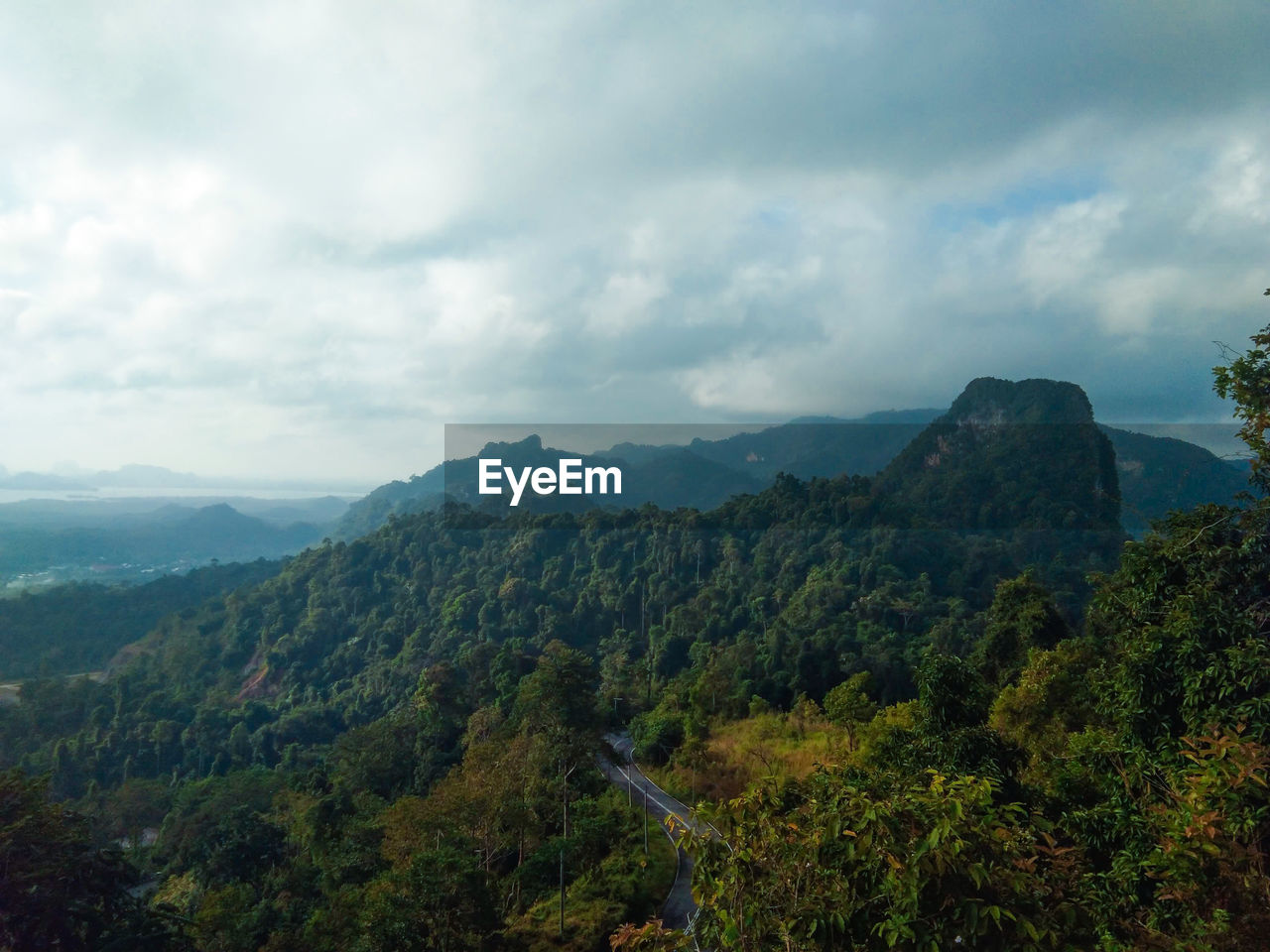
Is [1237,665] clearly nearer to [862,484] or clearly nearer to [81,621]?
[862,484]

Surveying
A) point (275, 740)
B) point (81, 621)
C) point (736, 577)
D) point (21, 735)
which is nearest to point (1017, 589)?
point (736, 577)

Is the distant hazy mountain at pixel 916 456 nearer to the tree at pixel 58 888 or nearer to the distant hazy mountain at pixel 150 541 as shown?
the tree at pixel 58 888

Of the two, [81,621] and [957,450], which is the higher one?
[957,450]

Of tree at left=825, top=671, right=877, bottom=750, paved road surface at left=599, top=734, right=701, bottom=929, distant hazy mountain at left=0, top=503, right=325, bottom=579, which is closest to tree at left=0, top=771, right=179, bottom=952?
paved road surface at left=599, top=734, right=701, bottom=929

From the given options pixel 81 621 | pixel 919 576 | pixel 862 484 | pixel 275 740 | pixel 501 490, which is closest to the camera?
pixel 919 576

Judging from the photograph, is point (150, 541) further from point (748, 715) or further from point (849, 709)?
point (849, 709)
